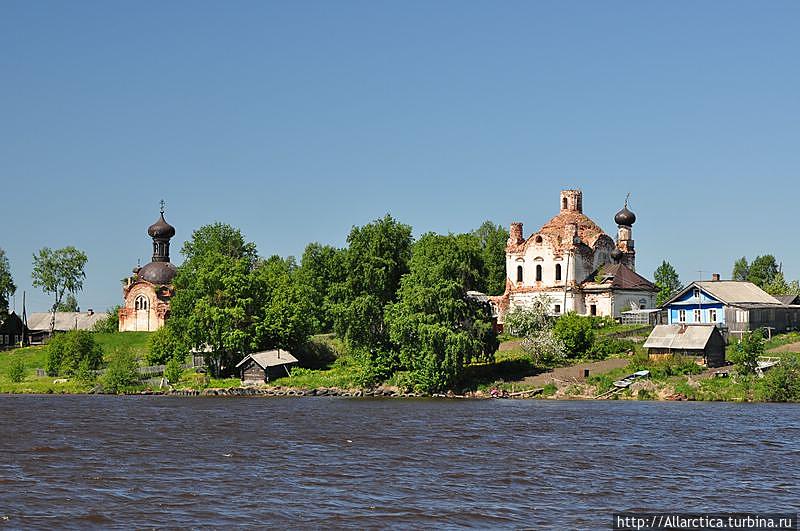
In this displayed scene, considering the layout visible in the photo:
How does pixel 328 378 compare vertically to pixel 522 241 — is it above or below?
below

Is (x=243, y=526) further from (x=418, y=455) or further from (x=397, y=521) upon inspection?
(x=418, y=455)

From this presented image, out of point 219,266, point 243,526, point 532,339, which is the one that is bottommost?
point 243,526

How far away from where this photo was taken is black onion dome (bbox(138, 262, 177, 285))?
310 ft

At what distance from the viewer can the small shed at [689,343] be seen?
184 feet

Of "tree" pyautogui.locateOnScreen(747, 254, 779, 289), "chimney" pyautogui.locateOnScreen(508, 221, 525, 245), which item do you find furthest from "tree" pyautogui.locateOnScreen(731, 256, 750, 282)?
"chimney" pyautogui.locateOnScreen(508, 221, 525, 245)

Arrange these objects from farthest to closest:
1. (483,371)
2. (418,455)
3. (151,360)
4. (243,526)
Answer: (151,360)
(483,371)
(418,455)
(243,526)

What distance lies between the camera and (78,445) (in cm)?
3431

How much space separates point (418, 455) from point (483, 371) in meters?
27.4

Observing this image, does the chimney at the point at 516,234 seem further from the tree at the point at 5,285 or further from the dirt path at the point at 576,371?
the tree at the point at 5,285

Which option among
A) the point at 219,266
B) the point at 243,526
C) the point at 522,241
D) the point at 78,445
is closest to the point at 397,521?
the point at 243,526

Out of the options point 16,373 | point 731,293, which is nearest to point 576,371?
point 731,293

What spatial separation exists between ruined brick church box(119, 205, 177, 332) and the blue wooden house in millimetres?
45776

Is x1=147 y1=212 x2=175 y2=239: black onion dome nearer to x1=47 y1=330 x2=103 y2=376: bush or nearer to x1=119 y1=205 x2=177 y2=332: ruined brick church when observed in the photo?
x1=119 y1=205 x2=177 y2=332: ruined brick church

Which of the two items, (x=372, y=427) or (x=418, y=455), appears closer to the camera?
(x=418, y=455)
